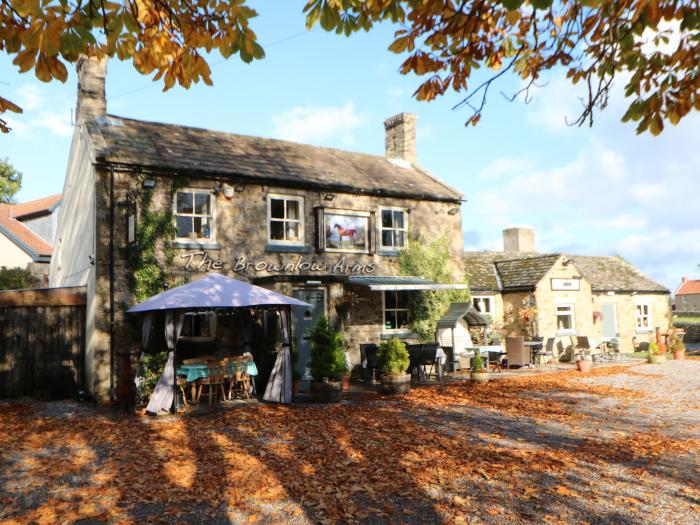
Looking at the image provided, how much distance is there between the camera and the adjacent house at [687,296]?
72.9 meters

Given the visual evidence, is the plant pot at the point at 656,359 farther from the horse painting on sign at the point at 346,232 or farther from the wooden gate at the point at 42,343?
the wooden gate at the point at 42,343

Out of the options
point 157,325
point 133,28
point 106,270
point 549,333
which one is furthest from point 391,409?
point 549,333

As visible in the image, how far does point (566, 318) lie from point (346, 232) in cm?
1261

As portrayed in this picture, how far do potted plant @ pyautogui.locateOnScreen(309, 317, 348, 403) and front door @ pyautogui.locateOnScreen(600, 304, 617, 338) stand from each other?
1898 centimetres

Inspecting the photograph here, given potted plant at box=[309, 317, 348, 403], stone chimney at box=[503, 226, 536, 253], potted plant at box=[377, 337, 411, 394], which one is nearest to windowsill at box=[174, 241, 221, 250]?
potted plant at box=[309, 317, 348, 403]

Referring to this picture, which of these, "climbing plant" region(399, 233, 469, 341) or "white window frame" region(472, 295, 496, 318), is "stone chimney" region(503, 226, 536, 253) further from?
"climbing plant" region(399, 233, 469, 341)

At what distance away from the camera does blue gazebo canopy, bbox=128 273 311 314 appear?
11.7 metres

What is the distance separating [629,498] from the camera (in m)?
5.93

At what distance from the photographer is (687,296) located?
74000 millimetres

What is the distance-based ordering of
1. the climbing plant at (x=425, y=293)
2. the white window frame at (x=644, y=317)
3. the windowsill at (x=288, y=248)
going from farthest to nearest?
the white window frame at (x=644, y=317) → the climbing plant at (x=425, y=293) → the windowsill at (x=288, y=248)

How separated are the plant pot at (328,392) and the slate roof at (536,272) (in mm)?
12630

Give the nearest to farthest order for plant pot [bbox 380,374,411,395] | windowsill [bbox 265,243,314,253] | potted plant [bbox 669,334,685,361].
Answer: plant pot [bbox 380,374,411,395] < windowsill [bbox 265,243,314,253] < potted plant [bbox 669,334,685,361]

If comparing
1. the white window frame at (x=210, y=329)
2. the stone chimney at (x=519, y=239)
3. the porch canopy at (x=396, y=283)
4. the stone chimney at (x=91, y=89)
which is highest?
the stone chimney at (x=91, y=89)

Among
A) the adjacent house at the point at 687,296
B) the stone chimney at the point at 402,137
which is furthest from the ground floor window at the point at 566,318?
the adjacent house at the point at 687,296
